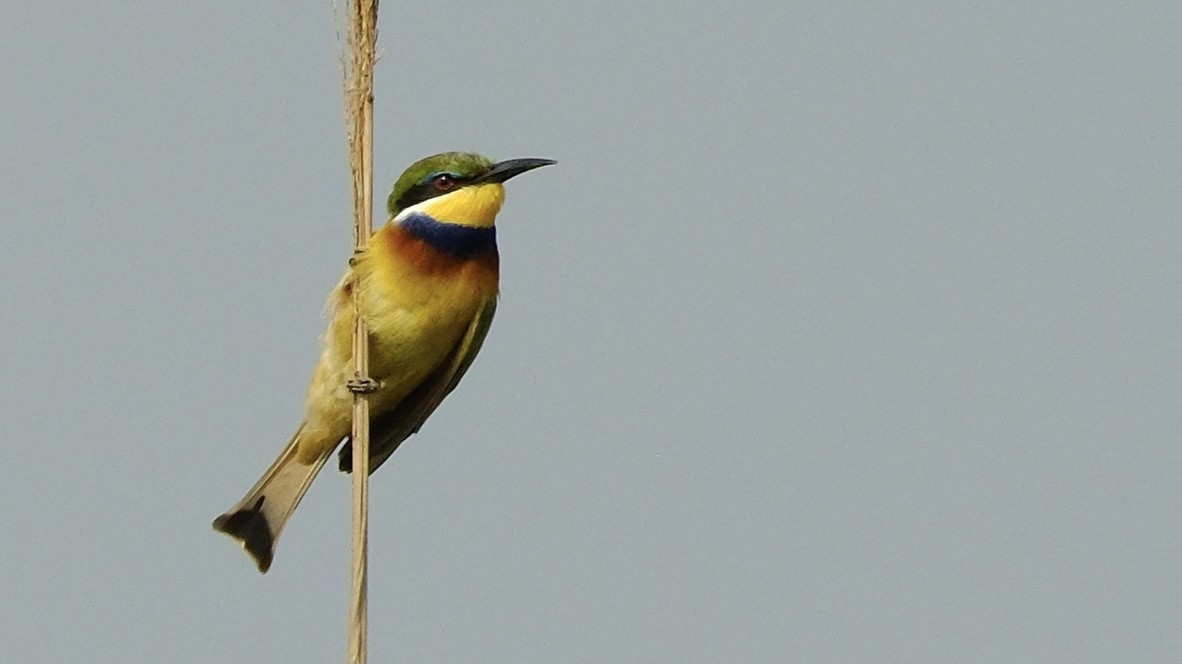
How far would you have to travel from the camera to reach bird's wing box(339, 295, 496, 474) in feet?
17.3

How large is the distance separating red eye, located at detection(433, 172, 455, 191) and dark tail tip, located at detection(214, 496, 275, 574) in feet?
3.62

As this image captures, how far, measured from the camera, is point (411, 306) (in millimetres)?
5027

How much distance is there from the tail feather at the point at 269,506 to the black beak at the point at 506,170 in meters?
1.05

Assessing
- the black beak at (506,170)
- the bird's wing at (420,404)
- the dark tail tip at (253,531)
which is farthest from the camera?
the bird's wing at (420,404)

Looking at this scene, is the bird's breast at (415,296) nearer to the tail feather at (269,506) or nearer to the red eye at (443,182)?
the red eye at (443,182)

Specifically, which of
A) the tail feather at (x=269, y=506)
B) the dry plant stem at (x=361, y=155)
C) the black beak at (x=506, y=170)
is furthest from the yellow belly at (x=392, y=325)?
the dry plant stem at (x=361, y=155)

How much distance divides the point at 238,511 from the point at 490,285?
1012 millimetres

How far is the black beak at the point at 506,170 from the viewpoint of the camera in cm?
491

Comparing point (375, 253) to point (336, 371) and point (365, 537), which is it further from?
point (365, 537)

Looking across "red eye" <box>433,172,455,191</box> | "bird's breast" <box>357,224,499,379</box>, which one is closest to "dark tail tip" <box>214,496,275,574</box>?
"bird's breast" <box>357,224,499,379</box>

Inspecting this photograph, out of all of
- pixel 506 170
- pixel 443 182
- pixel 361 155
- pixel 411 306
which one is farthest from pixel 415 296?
pixel 361 155

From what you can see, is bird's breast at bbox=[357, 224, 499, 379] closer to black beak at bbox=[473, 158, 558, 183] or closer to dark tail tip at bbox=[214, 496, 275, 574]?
black beak at bbox=[473, 158, 558, 183]

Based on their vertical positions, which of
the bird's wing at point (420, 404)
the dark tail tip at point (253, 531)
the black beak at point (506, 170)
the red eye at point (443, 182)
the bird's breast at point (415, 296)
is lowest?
the dark tail tip at point (253, 531)

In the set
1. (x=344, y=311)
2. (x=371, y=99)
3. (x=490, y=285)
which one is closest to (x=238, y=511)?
(x=344, y=311)
